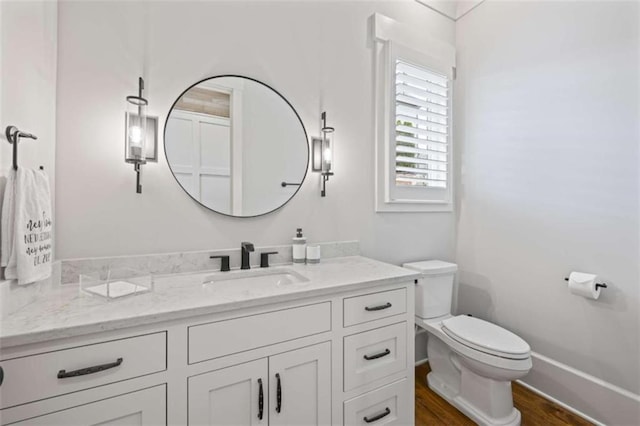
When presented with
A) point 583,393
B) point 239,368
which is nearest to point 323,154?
point 239,368

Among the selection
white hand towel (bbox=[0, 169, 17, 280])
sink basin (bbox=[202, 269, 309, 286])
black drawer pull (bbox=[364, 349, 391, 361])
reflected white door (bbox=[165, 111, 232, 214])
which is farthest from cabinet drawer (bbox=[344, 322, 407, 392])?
white hand towel (bbox=[0, 169, 17, 280])

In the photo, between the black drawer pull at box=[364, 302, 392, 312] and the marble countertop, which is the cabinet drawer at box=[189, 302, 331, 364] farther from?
the black drawer pull at box=[364, 302, 392, 312]

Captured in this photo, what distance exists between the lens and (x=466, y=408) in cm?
171

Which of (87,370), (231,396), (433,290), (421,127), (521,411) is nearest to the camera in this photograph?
(87,370)

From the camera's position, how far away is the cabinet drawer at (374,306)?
4.23ft

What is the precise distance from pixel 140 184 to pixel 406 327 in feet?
4.86

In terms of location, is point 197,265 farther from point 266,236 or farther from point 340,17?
point 340,17

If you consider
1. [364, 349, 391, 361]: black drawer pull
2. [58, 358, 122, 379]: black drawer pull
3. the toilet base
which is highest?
[58, 358, 122, 379]: black drawer pull

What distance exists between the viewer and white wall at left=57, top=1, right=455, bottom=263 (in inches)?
50.1

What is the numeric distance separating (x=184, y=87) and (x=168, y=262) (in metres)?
0.89

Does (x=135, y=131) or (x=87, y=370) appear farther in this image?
(x=135, y=131)

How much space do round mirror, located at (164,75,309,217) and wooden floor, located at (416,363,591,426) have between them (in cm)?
155

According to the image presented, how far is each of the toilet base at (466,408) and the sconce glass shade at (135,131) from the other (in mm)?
2224

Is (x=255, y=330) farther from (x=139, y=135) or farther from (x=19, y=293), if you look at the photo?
(x=139, y=135)
